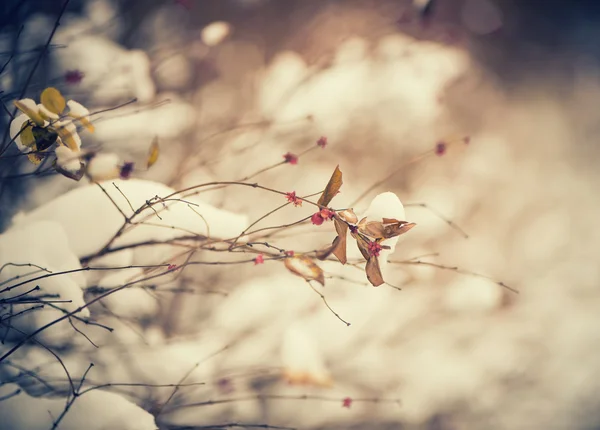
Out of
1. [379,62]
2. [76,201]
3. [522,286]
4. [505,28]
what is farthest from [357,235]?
[505,28]

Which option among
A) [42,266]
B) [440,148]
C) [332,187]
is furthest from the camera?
[440,148]

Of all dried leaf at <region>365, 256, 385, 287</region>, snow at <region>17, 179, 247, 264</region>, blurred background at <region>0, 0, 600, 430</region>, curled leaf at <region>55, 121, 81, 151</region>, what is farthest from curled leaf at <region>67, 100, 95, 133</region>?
dried leaf at <region>365, 256, 385, 287</region>

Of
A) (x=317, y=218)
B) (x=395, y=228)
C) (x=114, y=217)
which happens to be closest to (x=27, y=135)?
(x=114, y=217)

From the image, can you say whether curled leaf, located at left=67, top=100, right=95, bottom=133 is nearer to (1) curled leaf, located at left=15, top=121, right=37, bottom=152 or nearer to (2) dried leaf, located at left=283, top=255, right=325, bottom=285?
(1) curled leaf, located at left=15, top=121, right=37, bottom=152

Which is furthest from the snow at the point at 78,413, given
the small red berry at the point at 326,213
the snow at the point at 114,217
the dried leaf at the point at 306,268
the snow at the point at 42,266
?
the small red berry at the point at 326,213

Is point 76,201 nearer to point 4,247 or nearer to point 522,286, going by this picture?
point 4,247

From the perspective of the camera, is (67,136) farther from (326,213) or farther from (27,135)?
(326,213)
